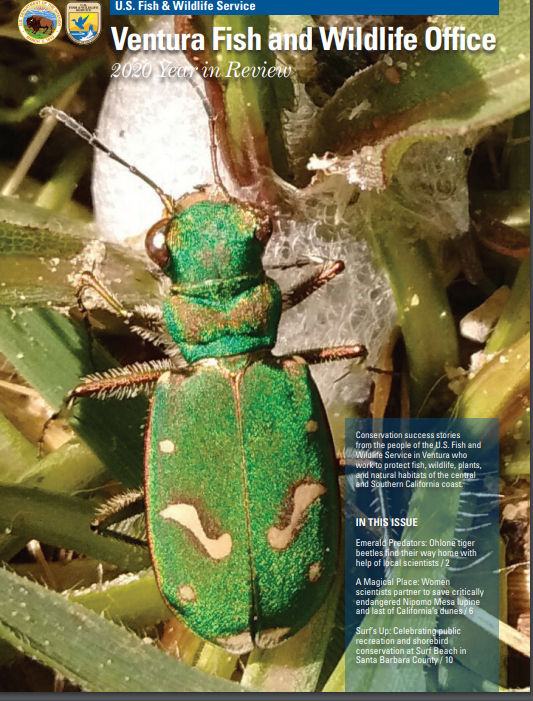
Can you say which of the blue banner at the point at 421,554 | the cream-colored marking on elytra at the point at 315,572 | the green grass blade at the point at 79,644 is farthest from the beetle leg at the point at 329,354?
the green grass blade at the point at 79,644

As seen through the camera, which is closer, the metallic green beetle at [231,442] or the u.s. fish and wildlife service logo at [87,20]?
the metallic green beetle at [231,442]

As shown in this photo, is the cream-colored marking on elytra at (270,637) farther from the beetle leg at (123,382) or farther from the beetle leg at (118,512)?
the beetle leg at (123,382)

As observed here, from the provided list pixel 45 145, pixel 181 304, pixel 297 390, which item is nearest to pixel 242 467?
pixel 297 390

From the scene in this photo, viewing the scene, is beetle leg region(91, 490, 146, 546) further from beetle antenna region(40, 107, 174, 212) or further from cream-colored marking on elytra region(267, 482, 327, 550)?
beetle antenna region(40, 107, 174, 212)

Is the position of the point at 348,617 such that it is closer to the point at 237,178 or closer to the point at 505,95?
the point at 237,178

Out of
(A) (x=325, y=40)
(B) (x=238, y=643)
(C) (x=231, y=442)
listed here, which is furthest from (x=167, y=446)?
(A) (x=325, y=40)

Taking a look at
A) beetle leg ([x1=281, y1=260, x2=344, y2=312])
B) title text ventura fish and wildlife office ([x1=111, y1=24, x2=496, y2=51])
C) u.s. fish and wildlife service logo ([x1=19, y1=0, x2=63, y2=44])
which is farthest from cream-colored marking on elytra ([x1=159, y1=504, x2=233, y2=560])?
u.s. fish and wildlife service logo ([x1=19, y1=0, x2=63, y2=44])

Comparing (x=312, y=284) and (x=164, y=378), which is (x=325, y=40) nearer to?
(x=312, y=284)
